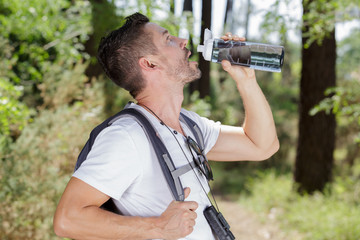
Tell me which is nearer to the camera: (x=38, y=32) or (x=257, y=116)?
(x=257, y=116)

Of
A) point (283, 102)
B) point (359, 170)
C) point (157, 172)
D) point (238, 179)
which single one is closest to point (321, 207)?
point (359, 170)

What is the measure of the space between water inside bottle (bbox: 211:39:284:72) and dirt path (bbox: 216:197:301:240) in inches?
185

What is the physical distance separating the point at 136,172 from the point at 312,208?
19.6 ft

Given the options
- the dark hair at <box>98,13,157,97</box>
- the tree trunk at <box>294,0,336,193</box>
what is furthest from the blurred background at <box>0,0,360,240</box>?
the dark hair at <box>98,13,157,97</box>

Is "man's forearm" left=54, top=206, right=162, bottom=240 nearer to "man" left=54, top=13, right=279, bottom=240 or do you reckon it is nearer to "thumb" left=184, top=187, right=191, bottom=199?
"man" left=54, top=13, right=279, bottom=240

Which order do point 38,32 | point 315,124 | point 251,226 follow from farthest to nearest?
1. point 315,124
2. point 38,32
3. point 251,226

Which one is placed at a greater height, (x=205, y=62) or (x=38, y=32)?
(x=38, y=32)

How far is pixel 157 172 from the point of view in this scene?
1516mm

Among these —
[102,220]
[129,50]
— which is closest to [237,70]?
[129,50]

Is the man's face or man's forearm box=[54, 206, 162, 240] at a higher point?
the man's face

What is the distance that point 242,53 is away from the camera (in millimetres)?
1883

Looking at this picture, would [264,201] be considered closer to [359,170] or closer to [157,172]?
[359,170]

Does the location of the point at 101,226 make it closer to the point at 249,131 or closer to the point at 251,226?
the point at 249,131

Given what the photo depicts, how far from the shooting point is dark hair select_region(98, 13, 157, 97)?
1.81 meters
